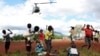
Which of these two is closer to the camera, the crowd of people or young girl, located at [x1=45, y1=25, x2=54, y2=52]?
the crowd of people

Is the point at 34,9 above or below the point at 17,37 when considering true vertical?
above

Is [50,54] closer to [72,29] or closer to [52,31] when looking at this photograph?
[52,31]

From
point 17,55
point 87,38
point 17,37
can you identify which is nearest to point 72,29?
point 87,38

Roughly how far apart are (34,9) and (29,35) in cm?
1120

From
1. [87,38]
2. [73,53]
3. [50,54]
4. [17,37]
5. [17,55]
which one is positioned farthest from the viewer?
[17,37]

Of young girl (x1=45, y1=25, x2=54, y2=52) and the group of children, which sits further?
young girl (x1=45, y1=25, x2=54, y2=52)

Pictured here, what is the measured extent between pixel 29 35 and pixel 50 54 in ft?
5.18

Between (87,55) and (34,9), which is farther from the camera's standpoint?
(34,9)

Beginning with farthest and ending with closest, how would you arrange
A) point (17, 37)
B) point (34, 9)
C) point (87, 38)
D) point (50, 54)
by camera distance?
point (17, 37) → point (34, 9) → point (87, 38) → point (50, 54)

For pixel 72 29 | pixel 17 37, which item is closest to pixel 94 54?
pixel 72 29

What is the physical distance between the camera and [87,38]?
89.6 feet

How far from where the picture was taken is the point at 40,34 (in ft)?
83.2

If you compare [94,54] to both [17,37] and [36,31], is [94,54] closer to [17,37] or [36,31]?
[36,31]

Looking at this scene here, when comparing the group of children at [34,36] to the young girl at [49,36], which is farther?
the young girl at [49,36]
